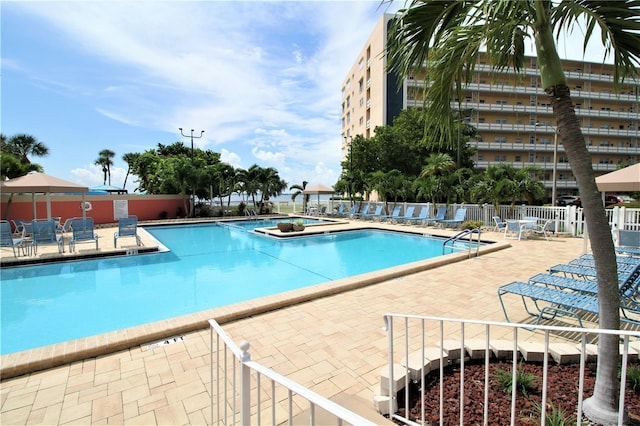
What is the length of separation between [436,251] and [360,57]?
114 ft

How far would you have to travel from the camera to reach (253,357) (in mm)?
3223

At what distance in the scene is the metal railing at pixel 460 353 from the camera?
1.65 m

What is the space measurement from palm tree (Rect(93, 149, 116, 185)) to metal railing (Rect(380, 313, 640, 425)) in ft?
169

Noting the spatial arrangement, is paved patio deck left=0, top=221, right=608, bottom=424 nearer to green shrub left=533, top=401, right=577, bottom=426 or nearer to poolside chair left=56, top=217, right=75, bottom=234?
green shrub left=533, top=401, right=577, bottom=426

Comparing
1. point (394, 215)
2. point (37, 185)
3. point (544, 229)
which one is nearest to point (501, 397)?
point (544, 229)

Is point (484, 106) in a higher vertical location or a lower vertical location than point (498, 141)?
higher

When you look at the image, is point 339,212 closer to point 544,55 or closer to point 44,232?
point 44,232

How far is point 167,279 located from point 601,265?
8218 millimetres

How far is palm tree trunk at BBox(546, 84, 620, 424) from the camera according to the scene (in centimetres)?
188

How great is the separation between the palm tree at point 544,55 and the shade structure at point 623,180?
5.48 meters

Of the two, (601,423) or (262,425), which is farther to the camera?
(262,425)

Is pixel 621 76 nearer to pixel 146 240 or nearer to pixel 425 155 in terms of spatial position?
pixel 146 240

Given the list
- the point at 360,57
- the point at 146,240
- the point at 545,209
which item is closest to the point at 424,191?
the point at 545,209

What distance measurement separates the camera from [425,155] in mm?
25109
